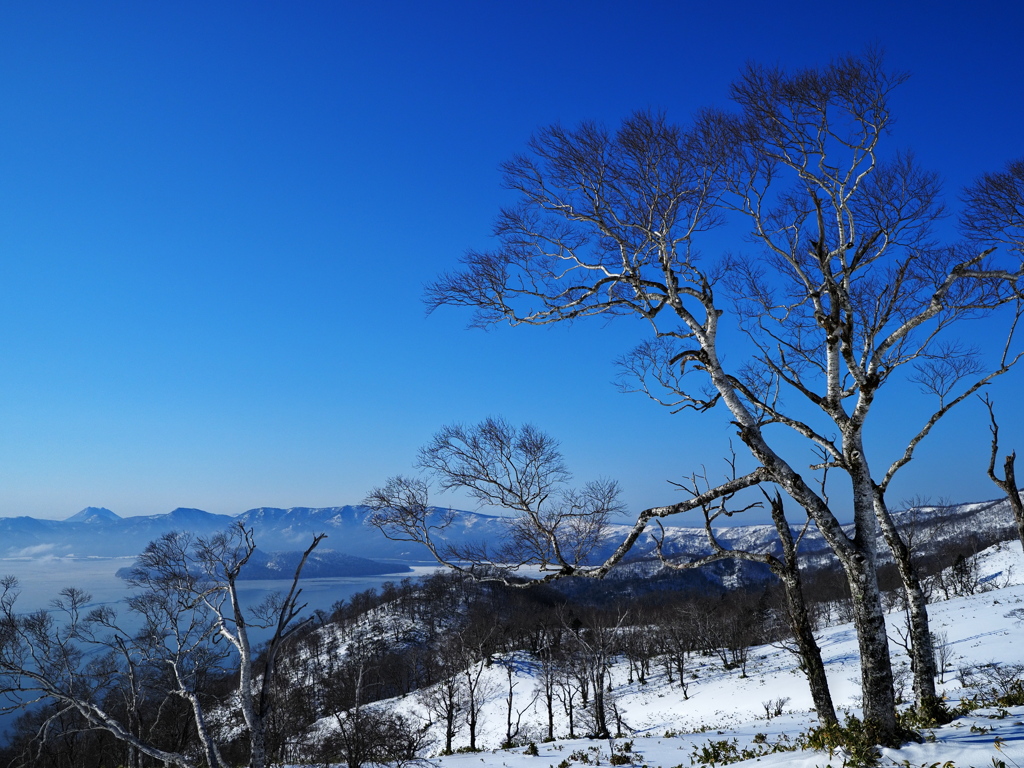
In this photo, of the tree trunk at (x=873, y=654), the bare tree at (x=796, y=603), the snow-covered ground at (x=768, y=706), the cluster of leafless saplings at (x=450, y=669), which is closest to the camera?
the tree trunk at (x=873, y=654)

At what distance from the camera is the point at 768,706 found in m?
27.0

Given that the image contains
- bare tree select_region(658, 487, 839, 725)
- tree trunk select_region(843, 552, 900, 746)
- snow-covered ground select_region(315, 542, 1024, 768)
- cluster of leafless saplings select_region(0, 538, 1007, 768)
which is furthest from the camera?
cluster of leafless saplings select_region(0, 538, 1007, 768)

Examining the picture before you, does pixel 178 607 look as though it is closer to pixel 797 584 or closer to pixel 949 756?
pixel 797 584

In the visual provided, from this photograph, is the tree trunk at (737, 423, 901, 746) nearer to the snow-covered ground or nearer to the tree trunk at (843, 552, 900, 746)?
the tree trunk at (843, 552, 900, 746)

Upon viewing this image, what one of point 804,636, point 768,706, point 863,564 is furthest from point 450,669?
point 863,564

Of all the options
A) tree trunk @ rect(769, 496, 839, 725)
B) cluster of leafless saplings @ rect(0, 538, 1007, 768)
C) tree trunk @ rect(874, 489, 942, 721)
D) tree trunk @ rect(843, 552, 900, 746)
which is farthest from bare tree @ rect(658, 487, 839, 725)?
cluster of leafless saplings @ rect(0, 538, 1007, 768)

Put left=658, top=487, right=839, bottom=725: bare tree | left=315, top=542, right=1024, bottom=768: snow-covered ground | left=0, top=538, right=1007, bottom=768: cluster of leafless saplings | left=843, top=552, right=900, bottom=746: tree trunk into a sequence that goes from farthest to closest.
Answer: left=0, top=538, right=1007, bottom=768: cluster of leafless saplings < left=658, top=487, right=839, bottom=725: bare tree < left=315, top=542, right=1024, bottom=768: snow-covered ground < left=843, top=552, right=900, bottom=746: tree trunk

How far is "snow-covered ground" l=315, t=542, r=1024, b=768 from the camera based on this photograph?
5.46 metres

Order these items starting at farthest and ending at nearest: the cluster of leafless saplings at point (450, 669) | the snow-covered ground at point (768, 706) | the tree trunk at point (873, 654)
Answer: the cluster of leafless saplings at point (450, 669)
the snow-covered ground at point (768, 706)
the tree trunk at point (873, 654)

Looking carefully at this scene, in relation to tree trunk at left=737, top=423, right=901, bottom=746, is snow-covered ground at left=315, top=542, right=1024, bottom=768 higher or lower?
lower

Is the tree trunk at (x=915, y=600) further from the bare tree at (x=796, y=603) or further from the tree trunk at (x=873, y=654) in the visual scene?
the tree trunk at (x=873, y=654)

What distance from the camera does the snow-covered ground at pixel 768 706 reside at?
17.9 feet

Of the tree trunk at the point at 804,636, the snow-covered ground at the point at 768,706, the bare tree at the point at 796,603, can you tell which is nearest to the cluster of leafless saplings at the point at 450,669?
the snow-covered ground at the point at 768,706

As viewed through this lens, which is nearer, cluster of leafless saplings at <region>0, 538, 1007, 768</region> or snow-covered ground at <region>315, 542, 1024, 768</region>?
snow-covered ground at <region>315, 542, 1024, 768</region>
